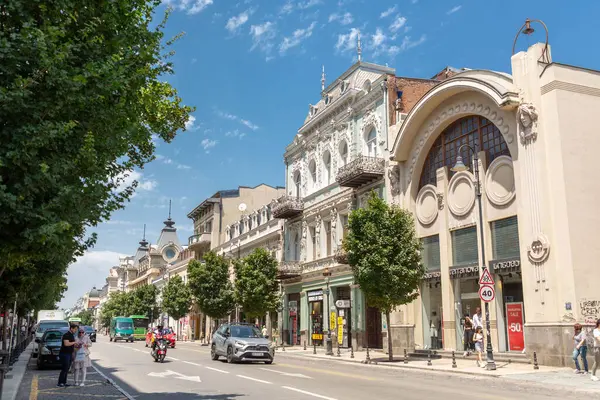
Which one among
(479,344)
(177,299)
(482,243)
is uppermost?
(482,243)

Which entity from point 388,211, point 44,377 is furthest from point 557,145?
point 44,377

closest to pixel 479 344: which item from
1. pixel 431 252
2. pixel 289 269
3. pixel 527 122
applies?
pixel 431 252

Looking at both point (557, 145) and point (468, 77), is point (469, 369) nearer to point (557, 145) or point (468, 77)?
point (557, 145)

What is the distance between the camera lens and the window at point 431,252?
89.5ft

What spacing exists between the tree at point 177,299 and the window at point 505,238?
42.3 metres

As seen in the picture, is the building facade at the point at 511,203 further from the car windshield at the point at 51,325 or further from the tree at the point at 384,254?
the car windshield at the point at 51,325

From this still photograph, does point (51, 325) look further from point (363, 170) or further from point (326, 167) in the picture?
point (363, 170)

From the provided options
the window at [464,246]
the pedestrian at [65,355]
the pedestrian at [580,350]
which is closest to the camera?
the pedestrian at [65,355]

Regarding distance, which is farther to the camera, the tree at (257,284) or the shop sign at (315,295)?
the tree at (257,284)

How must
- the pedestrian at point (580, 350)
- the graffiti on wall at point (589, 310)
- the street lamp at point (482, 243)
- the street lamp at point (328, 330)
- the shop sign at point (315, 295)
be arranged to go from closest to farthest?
1. the pedestrian at point (580, 350)
2. the street lamp at point (482, 243)
3. the graffiti on wall at point (589, 310)
4. the street lamp at point (328, 330)
5. the shop sign at point (315, 295)

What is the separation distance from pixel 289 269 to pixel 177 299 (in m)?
26.2

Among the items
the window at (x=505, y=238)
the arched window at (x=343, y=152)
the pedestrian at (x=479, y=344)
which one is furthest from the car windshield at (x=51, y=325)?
the window at (x=505, y=238)

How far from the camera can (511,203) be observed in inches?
915

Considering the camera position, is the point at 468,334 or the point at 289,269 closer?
the point at 468,334
